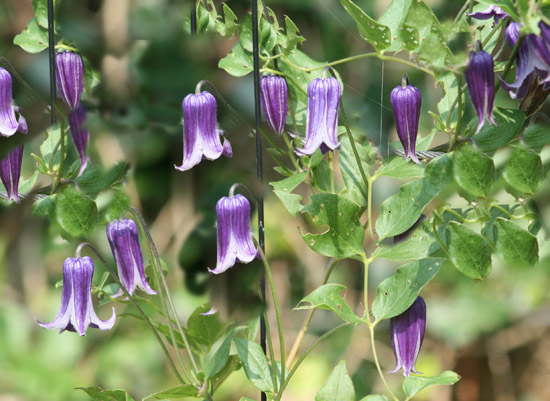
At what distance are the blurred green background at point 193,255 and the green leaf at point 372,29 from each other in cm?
35

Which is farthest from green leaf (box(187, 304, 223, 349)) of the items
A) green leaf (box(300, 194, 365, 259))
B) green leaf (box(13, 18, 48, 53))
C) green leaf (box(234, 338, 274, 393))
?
green leaf (box(13, 18, 48, 53))

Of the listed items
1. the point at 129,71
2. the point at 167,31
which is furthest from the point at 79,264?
the point at 167,31

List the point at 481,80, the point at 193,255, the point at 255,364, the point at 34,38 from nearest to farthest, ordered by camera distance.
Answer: the point at 481,80 < the point at 255,364 < the point at 34,38 < the point at 193,255

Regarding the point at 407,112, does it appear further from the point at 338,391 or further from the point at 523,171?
the point at 338,391

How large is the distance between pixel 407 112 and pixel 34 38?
0.49 meters

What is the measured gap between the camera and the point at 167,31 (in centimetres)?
138

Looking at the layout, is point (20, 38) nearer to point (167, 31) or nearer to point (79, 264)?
point (79, 264)

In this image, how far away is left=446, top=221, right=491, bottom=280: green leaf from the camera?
0.76m

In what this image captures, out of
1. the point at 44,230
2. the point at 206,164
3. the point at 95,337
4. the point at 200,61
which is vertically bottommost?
the point at 95,337

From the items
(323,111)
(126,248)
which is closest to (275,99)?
(323,111)

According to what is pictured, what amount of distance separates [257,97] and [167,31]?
630mm

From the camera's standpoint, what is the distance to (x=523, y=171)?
780mm

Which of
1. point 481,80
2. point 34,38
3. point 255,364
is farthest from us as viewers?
point 34,38

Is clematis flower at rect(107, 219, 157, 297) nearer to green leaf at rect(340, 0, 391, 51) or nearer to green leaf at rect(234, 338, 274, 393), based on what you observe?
green leaf at rect(234, 338, 274, 393)
